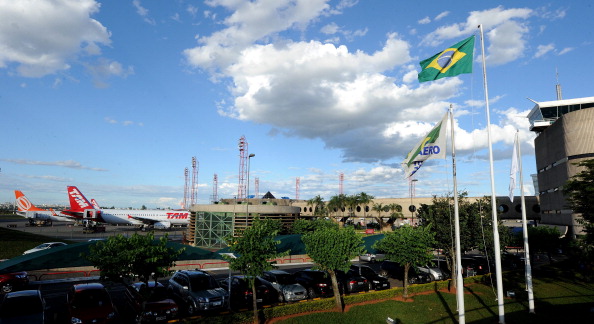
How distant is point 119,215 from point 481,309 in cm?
8449

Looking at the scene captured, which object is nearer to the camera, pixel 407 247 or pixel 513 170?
pixel 513 170

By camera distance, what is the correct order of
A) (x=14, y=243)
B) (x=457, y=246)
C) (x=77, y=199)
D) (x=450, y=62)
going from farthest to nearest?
(x=77, y=199), (x=14, y=243), (x=457, y=246), (x=450, y=62)

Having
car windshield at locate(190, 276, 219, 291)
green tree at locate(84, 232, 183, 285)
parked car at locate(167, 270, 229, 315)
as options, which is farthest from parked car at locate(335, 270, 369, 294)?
green tree at locate(84, 232, 183, 285)

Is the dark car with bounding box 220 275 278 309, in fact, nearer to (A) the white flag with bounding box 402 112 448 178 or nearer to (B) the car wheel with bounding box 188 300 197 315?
(B) the car wheel with bounding box 188 300 197 315

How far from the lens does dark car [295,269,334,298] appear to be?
74.6 ft

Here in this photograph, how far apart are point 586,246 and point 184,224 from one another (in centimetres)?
8645

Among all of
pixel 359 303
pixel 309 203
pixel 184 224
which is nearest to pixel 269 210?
pixel 359 303

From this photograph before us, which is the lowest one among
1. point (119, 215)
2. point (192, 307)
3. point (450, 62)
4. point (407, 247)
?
point (192, 307)

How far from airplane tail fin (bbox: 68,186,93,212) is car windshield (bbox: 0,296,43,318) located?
78.5 m

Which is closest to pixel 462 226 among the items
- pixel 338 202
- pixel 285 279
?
pixel 285 279

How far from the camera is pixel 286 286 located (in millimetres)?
21781

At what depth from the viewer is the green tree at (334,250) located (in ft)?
63.6

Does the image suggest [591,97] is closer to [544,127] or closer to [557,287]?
[544,127]

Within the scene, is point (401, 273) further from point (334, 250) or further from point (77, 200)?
point (77, 200)
